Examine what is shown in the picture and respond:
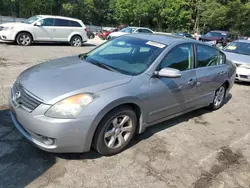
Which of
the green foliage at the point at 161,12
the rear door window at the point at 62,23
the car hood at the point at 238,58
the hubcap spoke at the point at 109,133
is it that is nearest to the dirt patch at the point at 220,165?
the hubcap spoke at the point at 109,133

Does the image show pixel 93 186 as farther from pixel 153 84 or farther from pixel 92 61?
pixel 92 61

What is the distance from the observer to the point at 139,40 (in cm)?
422

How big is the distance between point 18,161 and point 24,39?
33.9 feet

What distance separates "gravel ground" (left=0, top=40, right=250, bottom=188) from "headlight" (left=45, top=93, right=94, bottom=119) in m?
0.67

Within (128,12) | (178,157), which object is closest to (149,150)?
(178,157)

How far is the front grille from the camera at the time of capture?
2842 mm

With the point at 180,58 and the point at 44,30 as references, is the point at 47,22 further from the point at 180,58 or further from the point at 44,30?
the point at 180,58

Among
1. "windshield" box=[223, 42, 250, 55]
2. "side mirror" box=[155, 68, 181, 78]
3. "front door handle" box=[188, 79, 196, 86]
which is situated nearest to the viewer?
"side mirror" box=[155, 68, 181, 78]

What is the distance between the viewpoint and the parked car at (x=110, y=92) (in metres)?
2.82

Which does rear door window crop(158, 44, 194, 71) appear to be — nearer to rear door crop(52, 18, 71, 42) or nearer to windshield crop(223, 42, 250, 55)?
windshield crop(223, 42, 250, 55)

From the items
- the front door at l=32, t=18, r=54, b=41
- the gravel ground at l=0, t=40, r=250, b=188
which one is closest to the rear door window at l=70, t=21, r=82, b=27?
the front door at l=32, t=18, r=54, b=41

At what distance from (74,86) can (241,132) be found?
3.23m

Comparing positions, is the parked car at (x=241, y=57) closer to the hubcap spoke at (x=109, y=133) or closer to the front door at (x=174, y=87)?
the front door at (x=174, y=87)

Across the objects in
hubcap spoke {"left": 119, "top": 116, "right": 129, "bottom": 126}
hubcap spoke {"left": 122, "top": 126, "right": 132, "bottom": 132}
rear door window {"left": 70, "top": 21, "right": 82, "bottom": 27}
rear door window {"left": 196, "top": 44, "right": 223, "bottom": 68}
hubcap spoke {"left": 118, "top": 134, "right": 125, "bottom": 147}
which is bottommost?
hubcap spoke {"left": 118, "top": 134, "right": 125, "bottom": 147}
